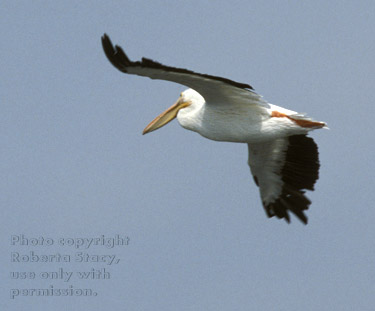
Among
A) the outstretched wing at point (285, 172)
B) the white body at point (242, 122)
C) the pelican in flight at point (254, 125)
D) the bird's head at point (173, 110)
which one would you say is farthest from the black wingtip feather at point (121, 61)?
the outstretched wing at point (285, 172)

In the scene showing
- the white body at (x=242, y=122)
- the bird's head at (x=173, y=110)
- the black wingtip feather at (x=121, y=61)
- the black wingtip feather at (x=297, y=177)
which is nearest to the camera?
the black wingtip feather at (x=121, y=61)

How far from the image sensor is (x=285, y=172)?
13766 mm

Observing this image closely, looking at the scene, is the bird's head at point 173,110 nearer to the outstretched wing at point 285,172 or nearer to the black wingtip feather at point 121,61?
the outstretched wing at point 285,172

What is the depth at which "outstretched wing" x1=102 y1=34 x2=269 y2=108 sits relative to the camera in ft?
33.5

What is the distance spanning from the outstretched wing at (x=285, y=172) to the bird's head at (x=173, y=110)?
4.96 ft

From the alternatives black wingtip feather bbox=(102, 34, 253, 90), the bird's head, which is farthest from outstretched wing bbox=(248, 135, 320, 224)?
black wingtip feather bbox=(102, 34, 253, 90)

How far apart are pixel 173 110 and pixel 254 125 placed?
56.6 inches

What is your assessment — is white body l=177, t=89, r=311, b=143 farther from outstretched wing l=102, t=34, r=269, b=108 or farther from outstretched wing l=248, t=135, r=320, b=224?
outstretched wing l=248, t=135, r=320, b=224

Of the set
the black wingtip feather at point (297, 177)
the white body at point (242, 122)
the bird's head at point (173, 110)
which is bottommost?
the black wingtip feather at point (297, 177)

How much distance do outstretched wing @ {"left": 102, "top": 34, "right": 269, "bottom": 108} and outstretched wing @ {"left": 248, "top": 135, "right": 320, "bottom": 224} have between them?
175 centimetres

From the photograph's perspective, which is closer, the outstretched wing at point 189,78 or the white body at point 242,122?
the outstretched wing at point 189,78

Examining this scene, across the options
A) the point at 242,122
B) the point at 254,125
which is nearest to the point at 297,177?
the point at 254,125

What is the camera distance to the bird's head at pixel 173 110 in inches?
493

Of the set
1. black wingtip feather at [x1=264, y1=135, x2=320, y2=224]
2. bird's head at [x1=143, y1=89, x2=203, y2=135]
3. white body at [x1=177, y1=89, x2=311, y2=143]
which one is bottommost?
black wingtip feather at [x1=264, y1=135, x2=320, y2=224]
